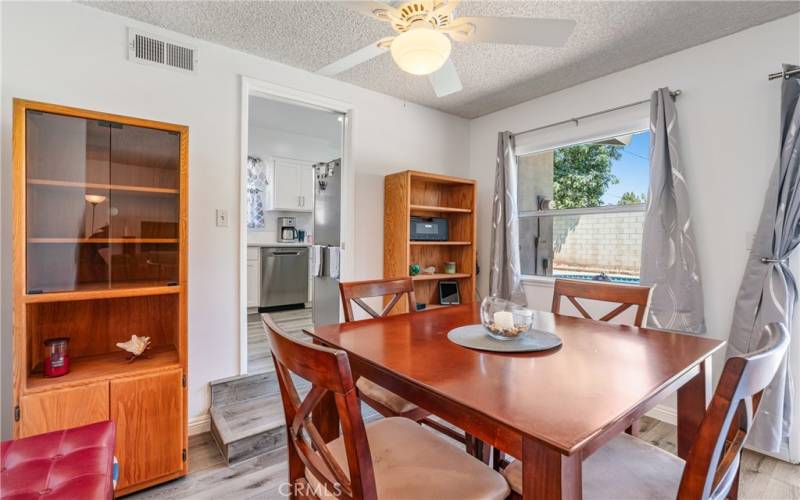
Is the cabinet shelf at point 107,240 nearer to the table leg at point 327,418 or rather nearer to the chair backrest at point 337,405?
the table leg at point 327,418

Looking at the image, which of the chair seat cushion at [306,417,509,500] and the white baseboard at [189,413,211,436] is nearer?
the chair seat cushion at [306,417,509,500]

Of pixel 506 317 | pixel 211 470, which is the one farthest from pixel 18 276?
pixel 506 317

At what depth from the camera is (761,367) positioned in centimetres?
76

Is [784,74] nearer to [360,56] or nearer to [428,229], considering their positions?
[360,56]

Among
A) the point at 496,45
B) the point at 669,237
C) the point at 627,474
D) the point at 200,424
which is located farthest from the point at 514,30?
the point at 200,424

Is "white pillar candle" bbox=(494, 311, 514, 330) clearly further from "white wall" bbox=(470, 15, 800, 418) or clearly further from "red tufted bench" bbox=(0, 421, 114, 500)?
"white wall" bbox=(470, 15, 800, 418)

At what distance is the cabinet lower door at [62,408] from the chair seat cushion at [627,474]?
69.5 inches

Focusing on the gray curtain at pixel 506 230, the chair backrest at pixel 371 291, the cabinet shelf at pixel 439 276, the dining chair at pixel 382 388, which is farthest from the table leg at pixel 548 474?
the gray curtain at pixel 506 230

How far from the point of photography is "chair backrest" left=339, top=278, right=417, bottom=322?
188 cm

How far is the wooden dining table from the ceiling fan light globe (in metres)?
1.04

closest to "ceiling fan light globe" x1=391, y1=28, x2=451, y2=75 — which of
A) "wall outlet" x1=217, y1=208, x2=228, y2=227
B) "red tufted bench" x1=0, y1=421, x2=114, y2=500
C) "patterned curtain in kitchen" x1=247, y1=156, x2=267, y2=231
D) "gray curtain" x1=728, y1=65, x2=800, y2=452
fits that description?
"wall outlet" x1=217, y1=208, x2=228, y2=227

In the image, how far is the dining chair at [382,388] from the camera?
63.7 inches

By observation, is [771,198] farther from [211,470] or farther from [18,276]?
[18,276]

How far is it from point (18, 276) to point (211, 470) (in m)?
1.28
